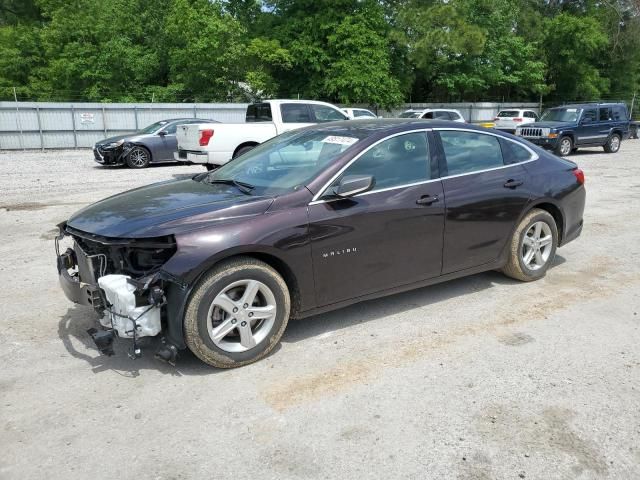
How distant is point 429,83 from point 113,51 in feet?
71.1

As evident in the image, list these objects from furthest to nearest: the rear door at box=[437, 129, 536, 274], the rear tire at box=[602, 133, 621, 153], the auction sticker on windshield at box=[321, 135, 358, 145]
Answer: the rear tire at box=[602, 133, 621, 153] < the rear door at box=[437, 129, 536, 274] < the auction sticker on windshield at box=[321, 135, 358, 145]

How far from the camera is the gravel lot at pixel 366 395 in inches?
111

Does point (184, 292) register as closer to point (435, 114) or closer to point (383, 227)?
point (383, 227)

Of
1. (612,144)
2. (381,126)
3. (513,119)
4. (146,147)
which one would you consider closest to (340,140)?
(381,126)

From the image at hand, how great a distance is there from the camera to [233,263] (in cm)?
368

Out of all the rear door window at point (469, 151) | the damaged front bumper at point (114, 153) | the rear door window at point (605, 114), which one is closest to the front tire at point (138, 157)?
the damaged front bumper at point (114, 153)

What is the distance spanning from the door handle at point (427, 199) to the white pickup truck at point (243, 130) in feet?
22.9

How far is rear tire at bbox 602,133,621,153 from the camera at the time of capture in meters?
20.4

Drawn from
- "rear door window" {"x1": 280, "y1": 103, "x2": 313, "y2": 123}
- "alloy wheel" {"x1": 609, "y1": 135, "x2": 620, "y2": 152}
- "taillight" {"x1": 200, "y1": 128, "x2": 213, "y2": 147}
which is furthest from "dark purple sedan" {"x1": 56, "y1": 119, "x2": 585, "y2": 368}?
"alloy wheel" {"x1": 609, "y1": 135, "x2": 620, "y2": 152}

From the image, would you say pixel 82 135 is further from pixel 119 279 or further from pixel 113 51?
pixel 119 279

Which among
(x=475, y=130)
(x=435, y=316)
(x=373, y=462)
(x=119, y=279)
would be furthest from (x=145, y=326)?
(x=475, y=130)

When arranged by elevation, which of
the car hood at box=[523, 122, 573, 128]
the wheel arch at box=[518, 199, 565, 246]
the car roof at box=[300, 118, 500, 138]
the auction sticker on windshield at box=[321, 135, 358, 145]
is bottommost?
the wheel arch at box=[518, 199, 565, 246]

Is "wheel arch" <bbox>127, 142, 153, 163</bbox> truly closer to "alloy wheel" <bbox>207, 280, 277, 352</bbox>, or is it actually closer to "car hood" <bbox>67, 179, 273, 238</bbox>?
"car hood" <bbox>67, 179, 273, 238</bbox>

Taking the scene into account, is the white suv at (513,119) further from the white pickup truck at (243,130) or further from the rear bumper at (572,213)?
the rear bumper at (572,213)
